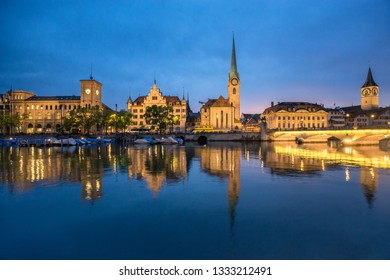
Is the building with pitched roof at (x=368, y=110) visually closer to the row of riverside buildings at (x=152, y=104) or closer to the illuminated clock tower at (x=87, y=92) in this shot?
the row of riverside buildings at (x=152, y=104)

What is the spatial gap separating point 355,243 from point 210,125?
122490 millimetres

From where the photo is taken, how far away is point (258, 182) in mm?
22766

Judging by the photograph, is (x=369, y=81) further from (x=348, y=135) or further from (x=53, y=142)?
(x=53, y=142)

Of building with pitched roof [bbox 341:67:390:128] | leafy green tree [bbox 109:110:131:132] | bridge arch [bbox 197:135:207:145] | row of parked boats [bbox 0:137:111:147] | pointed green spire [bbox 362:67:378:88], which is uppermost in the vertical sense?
pointed green spire [bbox 362:67:378:88]

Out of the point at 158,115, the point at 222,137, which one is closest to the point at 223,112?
the point at 222,137

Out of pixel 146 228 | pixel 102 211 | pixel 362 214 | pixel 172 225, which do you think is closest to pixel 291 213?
pixel 362 214

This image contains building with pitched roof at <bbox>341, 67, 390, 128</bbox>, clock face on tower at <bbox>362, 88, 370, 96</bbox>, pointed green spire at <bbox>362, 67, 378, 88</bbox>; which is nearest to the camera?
building with pitched roof at <bbox>341, 67, 390, 128</bbox>

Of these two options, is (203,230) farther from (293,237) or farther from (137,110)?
(137,110)

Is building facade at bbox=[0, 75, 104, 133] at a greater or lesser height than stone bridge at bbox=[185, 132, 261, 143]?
greater

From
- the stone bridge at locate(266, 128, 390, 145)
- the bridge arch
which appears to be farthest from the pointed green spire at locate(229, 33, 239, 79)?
the stone bridge at locate(266, 128, 390, 145)

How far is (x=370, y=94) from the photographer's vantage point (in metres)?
169

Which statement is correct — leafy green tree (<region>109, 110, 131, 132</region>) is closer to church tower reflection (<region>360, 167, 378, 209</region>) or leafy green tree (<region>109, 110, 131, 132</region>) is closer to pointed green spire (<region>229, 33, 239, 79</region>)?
pointed green spire (<region>229, 33, 239, 79</region>)

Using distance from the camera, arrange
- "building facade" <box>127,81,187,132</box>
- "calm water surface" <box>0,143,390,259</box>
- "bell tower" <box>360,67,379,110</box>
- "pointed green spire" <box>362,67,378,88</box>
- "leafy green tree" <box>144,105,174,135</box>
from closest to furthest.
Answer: "calm water surface" <box>0,143,390,259</box> → "leafy green tree" <box>144,105,174,135</box> → "building facade" <box>127,81,187,132</box> → "bell tower" <box>360,67,379,110</box> → "pointed green spire" <box>362,67,378,88</box>

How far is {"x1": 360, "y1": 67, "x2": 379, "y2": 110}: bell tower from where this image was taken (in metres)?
168
